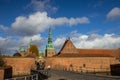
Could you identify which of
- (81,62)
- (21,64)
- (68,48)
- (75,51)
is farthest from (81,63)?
(21,64)

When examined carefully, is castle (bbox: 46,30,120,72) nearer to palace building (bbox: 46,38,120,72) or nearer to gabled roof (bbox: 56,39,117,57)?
palace building (bbox: 46,38,120,72)

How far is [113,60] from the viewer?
69625 millimetres

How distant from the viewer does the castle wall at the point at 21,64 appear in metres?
63.1

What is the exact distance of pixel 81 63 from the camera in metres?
68.1

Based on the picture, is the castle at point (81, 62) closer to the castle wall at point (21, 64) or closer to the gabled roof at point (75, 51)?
the gabled roof at point (75, 51)

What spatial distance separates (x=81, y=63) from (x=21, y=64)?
17773 mm

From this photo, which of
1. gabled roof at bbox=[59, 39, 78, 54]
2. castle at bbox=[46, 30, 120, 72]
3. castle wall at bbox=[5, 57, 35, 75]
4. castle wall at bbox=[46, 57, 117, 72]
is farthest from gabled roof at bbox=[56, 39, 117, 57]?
castle wall at bbox=[5, 57, 35, 75]

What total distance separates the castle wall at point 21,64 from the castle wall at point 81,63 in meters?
4.97

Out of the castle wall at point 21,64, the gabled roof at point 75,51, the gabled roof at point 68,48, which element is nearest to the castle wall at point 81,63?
the gabled roof at point 75,51

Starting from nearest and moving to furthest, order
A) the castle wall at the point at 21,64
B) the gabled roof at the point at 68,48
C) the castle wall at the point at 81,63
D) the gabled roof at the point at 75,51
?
the castle wall at the point at 21,64, the castle wall at the point at 81,63, the gabled roof at the point at 75,51, the gabled roof at the point at 68,48

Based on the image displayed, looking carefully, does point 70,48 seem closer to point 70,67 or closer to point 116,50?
point 70,67

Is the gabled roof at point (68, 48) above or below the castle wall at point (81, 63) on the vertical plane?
above

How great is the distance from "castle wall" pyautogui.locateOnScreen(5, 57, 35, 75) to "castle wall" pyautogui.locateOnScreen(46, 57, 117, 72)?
16.3ft

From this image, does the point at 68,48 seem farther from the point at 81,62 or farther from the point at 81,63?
the point at 81,63
